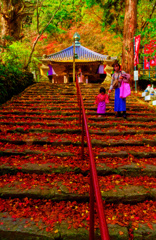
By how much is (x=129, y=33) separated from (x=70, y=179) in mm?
8707

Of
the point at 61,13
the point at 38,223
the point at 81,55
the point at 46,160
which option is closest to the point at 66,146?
the point at 46,160

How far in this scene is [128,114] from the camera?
5730mm

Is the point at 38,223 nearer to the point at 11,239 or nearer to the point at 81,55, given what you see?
the point at 11,239

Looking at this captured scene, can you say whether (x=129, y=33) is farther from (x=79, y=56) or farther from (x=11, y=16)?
(x=11, y=16)

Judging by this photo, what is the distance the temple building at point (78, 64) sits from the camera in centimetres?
1462

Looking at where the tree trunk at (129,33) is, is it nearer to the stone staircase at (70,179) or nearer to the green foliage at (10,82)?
the stone staircase at (70,179)

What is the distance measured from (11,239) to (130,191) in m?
1.63

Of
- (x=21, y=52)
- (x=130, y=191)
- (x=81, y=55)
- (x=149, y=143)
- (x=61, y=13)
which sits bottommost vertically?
(x=130, y=191)

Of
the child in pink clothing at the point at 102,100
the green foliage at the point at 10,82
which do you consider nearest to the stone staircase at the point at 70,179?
the child in pink clothing at the point at 102,100

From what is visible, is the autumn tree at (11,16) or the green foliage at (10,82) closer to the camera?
the green foliage at (10,82)

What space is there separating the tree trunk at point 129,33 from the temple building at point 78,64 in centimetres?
541

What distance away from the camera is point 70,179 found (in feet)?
8.69

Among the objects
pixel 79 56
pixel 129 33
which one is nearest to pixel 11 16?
pixel 79 56

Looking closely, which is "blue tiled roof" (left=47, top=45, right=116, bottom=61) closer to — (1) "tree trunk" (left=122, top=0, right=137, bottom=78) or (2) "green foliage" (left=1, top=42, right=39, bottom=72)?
(2) "green foliage" (left=1, top=42, right=39, bottom=72)
